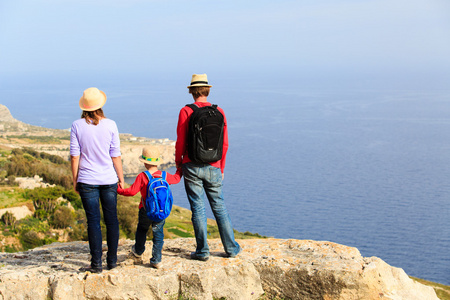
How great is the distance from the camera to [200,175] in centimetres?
646

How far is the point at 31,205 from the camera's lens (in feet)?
67.2

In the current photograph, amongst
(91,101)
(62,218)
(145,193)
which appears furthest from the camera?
(62,218)

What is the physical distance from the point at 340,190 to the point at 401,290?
88.1m

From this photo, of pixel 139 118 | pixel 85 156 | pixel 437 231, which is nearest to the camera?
pixel 85 156

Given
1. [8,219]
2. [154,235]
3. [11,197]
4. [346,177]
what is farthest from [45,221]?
[346,177]

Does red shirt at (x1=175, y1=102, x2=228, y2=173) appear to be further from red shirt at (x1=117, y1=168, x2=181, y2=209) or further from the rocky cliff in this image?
the rocky cliff

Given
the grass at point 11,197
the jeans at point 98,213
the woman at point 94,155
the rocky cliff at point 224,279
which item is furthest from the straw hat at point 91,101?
the grass at point 11,197

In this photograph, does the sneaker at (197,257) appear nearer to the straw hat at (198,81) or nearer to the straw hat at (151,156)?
the straw hat at (151,156)

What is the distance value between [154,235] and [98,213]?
0.84 metres

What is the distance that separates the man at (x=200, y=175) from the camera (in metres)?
6.36

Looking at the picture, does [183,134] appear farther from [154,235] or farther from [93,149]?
[154,235]

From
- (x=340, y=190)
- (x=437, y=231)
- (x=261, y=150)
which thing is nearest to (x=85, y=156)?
(x=437, y=231)

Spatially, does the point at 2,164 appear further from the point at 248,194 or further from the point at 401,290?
the point at 248,194

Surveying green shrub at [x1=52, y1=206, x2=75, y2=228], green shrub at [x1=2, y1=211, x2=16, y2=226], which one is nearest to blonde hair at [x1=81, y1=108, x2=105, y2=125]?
green shrub at [x1=2, y1=211, x2=16, y2=226]
